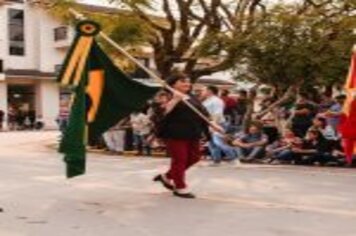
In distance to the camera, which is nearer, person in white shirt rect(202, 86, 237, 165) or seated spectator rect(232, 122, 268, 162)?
person in white shirt rect(202, 86, 237, 165)

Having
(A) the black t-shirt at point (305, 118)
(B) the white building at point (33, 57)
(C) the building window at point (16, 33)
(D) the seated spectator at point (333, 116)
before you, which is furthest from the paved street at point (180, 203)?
(C) the building window at point (16, 33)

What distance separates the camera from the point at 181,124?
1132cm

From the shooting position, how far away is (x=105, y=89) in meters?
11.4

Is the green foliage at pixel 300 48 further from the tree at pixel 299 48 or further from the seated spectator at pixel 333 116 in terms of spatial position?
the seated spectator at pixel 333 116

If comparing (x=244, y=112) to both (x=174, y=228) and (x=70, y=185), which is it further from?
(x=174, y=228)

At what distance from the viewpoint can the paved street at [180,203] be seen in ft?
28.7

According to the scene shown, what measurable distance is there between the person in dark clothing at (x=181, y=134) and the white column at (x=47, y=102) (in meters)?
37.5

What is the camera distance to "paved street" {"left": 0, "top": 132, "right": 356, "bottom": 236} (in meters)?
8.74

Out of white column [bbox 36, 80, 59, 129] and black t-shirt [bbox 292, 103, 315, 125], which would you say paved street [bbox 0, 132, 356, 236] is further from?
white column [bbox 36, 80, 59, 129]

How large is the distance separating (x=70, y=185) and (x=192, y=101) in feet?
8.14

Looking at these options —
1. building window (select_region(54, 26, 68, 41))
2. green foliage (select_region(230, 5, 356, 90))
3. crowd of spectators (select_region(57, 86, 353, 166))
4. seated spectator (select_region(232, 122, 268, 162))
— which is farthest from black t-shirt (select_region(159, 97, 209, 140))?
building window (select_region(54, 26, 68, 41))

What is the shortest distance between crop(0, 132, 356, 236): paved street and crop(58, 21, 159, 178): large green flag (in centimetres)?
73

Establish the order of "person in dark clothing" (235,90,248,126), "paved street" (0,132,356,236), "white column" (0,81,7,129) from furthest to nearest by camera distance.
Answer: "white column" (0,81,7,129)
"person in dark clothing" (235,90,248,126)
"paved street" (0,132,356,236)

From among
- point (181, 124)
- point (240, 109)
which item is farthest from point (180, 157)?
point (240, 109)
